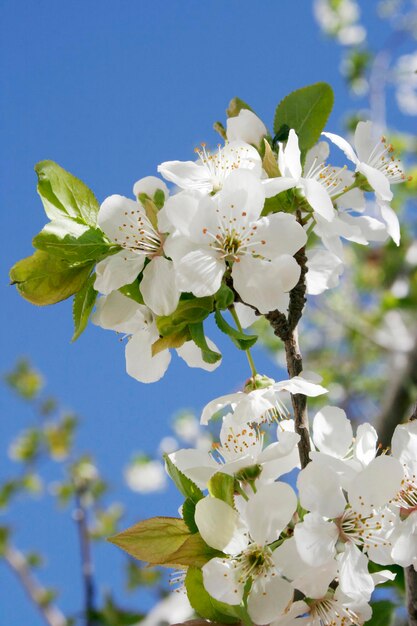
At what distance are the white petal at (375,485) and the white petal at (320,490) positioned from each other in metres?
0.02

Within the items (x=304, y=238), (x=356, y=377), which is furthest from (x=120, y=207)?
(x=356, y=377)

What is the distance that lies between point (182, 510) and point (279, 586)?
0.41 ft

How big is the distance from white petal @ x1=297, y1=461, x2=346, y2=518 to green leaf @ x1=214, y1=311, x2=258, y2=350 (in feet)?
0.48

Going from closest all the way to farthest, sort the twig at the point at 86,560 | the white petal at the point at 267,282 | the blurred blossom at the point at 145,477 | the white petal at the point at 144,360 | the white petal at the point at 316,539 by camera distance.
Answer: the white petal at the point at 316,539 → the white petal at the point at 267,282 → the white petal at the point at 144,360 → the twig at the point at 86,560 → the blurred blossom at the point at 145,477

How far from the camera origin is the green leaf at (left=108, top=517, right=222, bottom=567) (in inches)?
30.1

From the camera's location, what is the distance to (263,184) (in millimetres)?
819

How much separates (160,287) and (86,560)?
254cm

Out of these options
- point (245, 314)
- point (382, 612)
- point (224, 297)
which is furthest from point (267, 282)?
point (382, 612)

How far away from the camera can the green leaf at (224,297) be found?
814 mm

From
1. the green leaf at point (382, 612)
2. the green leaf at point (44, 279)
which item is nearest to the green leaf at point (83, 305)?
the green leaf at point (44, 279)

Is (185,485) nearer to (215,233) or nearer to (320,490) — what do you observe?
(320,490)

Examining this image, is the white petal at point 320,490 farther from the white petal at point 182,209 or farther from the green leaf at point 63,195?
the green leaf at point 63,195

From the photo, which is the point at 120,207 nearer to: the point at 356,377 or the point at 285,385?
the point at 285,385

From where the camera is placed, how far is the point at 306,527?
732 millimetres
